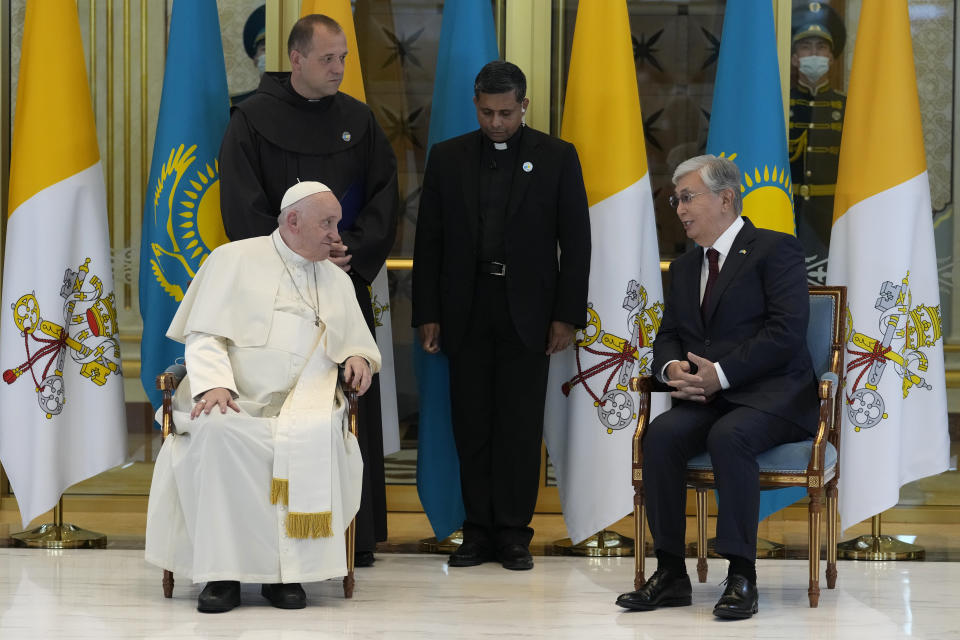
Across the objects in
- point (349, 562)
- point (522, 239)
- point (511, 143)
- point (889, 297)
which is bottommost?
point (349, 562)

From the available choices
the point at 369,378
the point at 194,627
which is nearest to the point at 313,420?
the point at 369,378

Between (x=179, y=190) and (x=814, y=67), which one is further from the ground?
(x=814, y=67)

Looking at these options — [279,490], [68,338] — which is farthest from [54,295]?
[279,490]

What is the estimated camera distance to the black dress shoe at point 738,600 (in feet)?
11.0

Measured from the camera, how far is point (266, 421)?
3400mm

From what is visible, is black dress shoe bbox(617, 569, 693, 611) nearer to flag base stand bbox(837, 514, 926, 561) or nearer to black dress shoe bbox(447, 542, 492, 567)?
black dress shoe bbox(447, 542, 492, 567)

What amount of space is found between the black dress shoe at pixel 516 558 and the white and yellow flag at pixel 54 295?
4.99 feet

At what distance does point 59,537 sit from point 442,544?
141cm

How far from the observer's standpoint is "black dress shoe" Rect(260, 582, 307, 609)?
135 inches

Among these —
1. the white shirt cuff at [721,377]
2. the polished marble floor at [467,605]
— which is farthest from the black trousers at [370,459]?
the white shirt cuff at [721,377]

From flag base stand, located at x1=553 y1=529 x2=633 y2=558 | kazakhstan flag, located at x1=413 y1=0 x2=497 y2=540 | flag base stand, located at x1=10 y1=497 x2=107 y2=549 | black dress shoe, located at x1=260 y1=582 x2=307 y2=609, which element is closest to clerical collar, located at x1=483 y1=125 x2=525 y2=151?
kazakhstan flag, located at x1=413 y1=0 x2=497 y2=540

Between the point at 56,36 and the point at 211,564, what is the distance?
2.17 meters

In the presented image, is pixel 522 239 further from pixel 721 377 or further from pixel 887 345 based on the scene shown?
pixel 887 345

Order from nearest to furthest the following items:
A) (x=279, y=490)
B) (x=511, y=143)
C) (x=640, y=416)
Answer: (x=279, y=490) < (x=640, y=416) < (x=511, y=143)
